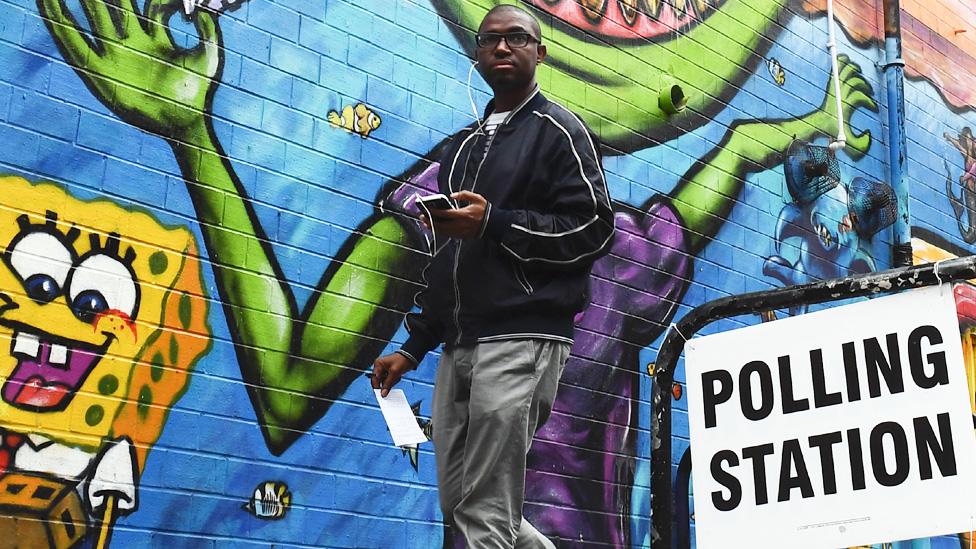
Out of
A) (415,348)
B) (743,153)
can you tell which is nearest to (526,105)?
(415,348)

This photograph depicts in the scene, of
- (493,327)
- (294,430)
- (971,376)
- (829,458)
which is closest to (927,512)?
(829,458)

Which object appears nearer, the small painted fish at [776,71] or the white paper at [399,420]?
the white paper at [399,420]

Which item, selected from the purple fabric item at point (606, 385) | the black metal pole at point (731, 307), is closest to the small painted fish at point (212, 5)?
the purple fabric item at point (606, 385)

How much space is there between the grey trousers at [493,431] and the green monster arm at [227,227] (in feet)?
5.13

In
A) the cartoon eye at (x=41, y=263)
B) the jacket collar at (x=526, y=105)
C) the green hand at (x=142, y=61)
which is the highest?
the green hand at (x=142, y=61)

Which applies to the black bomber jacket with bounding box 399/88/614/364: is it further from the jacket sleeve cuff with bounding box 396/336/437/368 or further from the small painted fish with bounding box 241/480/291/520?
the small painted fish with bounding box 241/480/291/520

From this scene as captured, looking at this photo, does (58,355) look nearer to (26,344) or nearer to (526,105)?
(26,344)

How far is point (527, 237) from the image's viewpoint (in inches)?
143

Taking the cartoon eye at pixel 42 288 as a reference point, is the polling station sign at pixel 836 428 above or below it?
below

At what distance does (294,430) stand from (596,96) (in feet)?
9.48

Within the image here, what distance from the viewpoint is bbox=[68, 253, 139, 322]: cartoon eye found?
4598mm

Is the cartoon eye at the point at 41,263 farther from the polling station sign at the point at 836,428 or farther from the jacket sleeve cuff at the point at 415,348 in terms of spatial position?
the polling station sign at the point at 836,428

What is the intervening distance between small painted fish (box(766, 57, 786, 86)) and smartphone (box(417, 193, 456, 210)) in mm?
5506

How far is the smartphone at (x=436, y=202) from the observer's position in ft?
11.6
